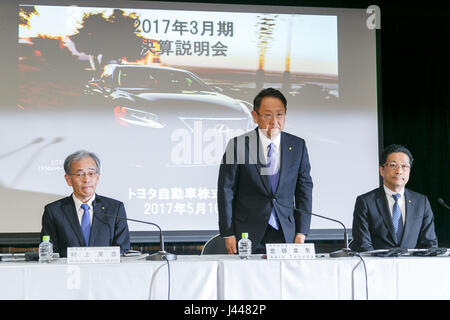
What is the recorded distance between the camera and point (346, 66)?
4.82 m

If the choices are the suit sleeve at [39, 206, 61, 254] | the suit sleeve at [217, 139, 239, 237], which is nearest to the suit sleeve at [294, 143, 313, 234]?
the suit sleeve at [217, 139, 239, 237]

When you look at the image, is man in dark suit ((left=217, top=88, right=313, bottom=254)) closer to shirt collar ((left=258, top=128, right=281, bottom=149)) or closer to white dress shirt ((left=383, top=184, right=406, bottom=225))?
shirt collar ((left=258, top=128, right=281, bottom=149))

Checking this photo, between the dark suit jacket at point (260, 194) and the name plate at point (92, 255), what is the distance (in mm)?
920

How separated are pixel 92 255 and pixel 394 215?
1629mm

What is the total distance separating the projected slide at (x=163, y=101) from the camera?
177 inches

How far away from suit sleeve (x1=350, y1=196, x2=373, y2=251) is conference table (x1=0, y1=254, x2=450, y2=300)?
19.8 inches

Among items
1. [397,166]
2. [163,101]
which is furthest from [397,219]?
[163,101]

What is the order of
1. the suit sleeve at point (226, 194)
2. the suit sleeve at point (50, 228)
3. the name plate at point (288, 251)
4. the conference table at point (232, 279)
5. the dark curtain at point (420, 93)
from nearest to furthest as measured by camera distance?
the conference table at point (232, 279) → the name plate at point (288, 251) → the suit sleeve at point (50, 228) → the suit sleeve at point (226, 194) → the dark curtain at point (420, 93)

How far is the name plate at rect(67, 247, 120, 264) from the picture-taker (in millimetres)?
2602

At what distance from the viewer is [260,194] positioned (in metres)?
3.59

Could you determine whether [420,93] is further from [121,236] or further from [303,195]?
[121,236]

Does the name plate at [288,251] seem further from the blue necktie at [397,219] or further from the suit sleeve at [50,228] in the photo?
the suit sleeve at [50,228]

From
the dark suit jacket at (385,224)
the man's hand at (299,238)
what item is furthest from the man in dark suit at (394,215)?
the man's hand at (299,238)

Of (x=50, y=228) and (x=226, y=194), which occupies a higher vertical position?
(x=226, y=194)
